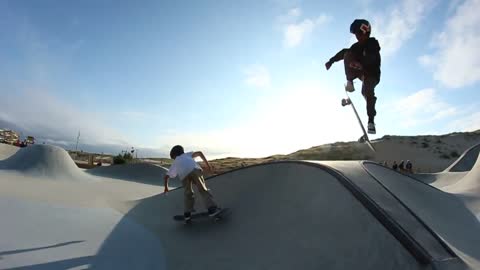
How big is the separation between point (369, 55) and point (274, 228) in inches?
125

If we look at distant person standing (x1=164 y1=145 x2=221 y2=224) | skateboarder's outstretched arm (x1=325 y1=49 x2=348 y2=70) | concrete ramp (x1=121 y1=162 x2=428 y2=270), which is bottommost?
concrete ramp (x1=121 y1=162 x2=428 y2=270)

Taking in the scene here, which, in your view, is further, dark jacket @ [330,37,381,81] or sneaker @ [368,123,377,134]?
sneaker @ [368,123,377,134]

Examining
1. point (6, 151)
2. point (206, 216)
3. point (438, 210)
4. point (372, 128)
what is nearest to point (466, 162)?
point (438, 210)

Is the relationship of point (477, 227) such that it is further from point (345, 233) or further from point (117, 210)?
point (117, 210)

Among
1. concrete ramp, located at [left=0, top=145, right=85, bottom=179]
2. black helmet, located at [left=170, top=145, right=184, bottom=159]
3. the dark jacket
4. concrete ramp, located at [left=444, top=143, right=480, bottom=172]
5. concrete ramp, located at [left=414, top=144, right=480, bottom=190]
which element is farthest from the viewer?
concrete ramp, located at [left=444, top=143, right=480, bottom=172]

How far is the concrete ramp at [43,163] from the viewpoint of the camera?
11.3 metres

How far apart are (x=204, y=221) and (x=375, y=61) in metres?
3.96

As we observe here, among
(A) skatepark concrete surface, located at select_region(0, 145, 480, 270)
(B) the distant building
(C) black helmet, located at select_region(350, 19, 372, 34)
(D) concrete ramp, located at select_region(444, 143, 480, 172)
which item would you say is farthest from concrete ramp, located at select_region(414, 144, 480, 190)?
(B) the distant building

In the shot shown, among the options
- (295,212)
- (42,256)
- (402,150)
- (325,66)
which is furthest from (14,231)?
(402,150)

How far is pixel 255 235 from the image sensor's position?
207 inches

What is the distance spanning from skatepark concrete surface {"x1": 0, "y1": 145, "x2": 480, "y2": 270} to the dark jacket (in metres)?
1.63

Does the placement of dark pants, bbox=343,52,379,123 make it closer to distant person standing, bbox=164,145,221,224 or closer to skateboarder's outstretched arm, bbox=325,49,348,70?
skateboarder's outstretched arm, bbox=325,49,348,70

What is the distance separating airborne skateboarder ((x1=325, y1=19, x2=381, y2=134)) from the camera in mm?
5727

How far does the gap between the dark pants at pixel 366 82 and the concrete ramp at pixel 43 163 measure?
9.65 meters
